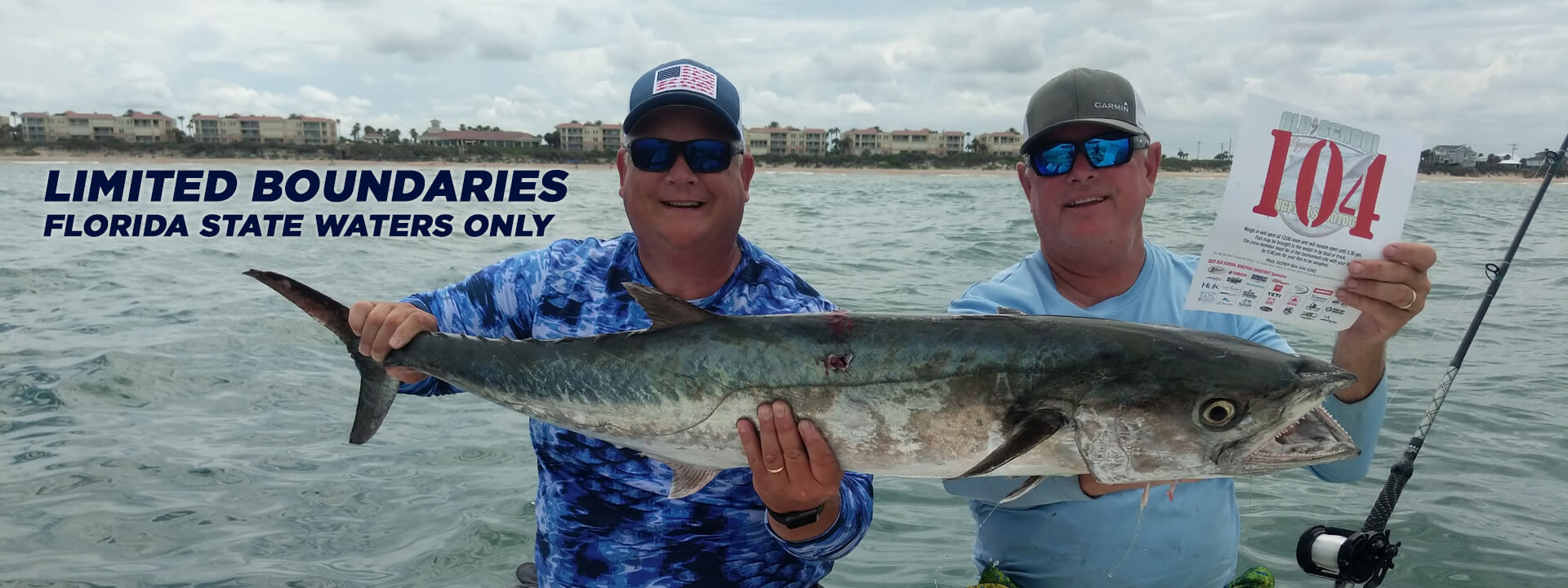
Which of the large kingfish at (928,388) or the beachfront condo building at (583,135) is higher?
the beachfront condo building at (583,135)

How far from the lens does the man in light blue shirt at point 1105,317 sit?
2.80m

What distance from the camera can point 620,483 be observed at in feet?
10.2

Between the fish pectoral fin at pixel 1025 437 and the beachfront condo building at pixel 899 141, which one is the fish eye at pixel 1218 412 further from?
the beachfront condo building at pixel 899 141

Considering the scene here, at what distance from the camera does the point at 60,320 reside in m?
10.8

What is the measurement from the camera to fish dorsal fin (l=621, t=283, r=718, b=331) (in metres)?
2.74

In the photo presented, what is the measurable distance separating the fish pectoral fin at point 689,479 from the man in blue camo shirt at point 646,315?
220mm

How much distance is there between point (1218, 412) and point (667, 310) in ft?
5.09

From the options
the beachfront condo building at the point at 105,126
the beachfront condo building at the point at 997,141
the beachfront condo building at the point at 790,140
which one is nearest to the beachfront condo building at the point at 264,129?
the beachfront condo building at the point at 105,126

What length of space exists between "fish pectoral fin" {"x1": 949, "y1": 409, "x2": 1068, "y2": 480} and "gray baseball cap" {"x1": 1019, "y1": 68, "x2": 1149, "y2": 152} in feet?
3.90

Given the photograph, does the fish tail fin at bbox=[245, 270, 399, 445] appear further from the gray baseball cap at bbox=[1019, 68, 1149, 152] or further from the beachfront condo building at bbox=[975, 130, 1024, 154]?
the beachfront condo building at bbox=[975, 130, 1024, 154]

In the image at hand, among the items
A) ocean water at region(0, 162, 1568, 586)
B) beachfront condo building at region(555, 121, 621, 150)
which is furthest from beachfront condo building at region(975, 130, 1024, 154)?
ocean water at region(0, 162, 1568, 586)

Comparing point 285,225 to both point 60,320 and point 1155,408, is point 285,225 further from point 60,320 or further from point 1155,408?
→ point 1155,408

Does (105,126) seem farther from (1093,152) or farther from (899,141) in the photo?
(1093,152)

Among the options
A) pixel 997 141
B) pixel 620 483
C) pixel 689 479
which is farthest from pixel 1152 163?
pixel 997 141
